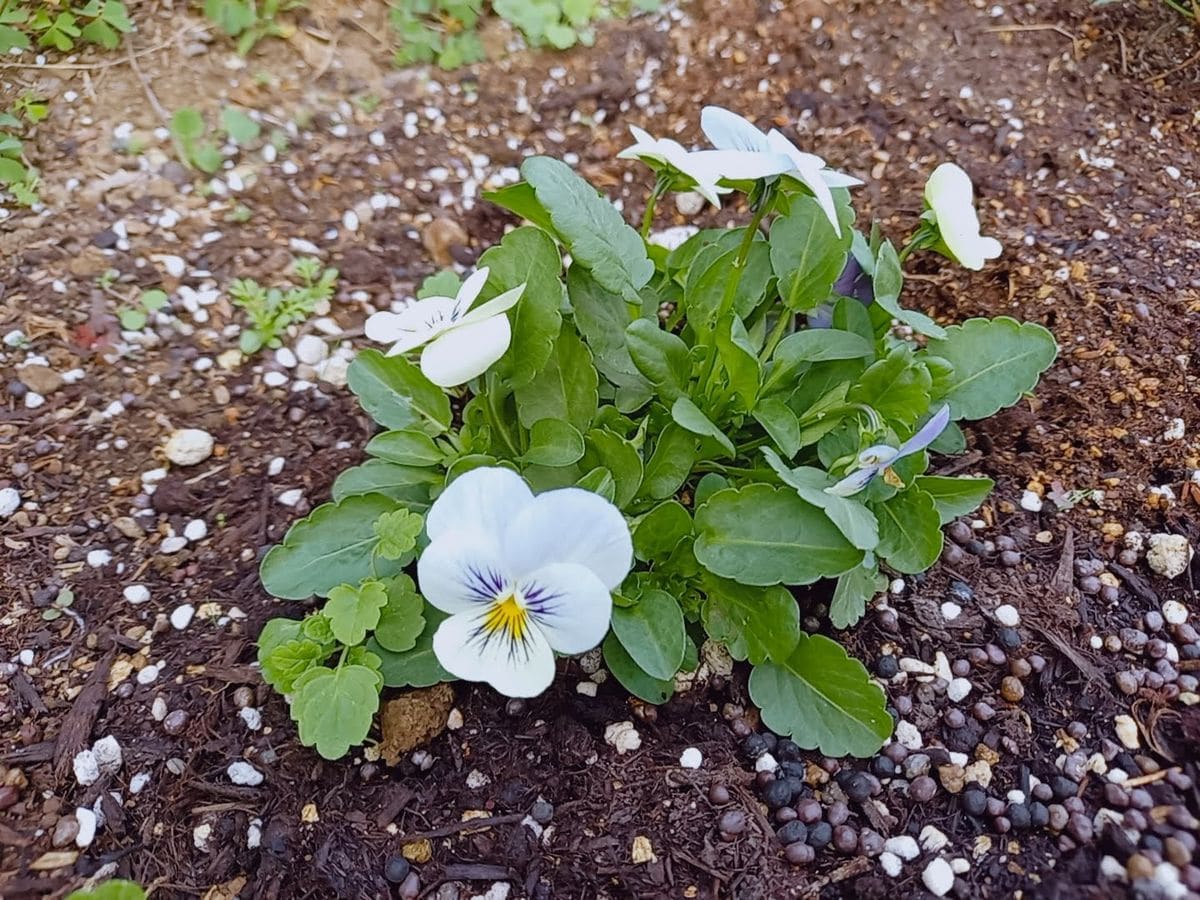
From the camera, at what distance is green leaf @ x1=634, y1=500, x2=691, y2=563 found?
57.9 inches

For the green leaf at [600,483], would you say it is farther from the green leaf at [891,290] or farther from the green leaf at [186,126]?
the green leaf at [186,126]

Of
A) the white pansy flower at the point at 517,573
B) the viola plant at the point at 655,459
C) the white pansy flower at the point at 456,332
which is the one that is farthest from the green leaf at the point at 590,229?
the white pansy flower at the point at 517,573

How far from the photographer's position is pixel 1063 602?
1623 millimetres

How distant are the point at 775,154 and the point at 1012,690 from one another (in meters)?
0.90

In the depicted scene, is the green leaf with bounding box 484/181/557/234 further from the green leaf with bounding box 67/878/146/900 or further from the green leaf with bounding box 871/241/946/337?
the green leaf with bounding box 67/878/146/900

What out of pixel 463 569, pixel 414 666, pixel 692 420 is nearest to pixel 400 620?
pixel 414 666

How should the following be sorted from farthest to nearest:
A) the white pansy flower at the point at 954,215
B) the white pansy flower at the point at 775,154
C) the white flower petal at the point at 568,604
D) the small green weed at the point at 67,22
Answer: the small green weed at the point at 67,22, the white pansy flower at the point at 954,215, the white pansy flower at the point at 775,154, the white flower petal at the point at 568,604

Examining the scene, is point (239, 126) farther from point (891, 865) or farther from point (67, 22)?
point (891, 865)

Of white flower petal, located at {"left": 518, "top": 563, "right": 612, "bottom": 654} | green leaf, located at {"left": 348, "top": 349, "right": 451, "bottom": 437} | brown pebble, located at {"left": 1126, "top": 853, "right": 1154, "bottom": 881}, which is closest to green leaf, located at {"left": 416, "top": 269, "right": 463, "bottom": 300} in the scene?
green leaf, located at {"left": 348, "top": 349, "right": 451, "bottom": 437}

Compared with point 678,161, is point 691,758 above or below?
below

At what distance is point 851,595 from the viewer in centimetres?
157

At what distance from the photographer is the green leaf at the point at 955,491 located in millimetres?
1537

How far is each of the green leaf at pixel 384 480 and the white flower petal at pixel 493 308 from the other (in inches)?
13.3

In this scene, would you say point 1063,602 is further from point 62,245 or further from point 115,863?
point 62,245
